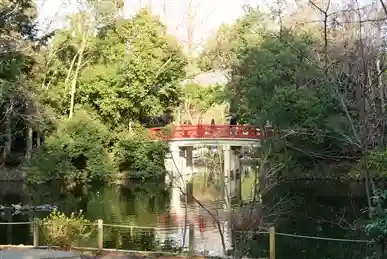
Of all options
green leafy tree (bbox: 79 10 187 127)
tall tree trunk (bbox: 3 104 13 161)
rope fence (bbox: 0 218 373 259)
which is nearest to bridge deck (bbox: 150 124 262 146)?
green leafy tree (bbox: 79 10 187 127)

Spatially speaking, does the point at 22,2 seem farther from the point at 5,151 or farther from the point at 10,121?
the point at 5,151

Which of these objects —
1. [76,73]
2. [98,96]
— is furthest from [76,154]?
[76,73]

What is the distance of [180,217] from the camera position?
17422 millimetres

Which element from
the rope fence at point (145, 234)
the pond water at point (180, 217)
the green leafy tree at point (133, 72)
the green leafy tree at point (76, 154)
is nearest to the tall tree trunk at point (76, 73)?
the green leafy tree at point (133, 72)

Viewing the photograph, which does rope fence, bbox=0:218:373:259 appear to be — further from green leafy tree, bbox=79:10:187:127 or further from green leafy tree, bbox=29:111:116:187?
green leafy tree, bbox=79:10:187:127

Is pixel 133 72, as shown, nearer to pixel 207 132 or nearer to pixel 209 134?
pixel 207 132

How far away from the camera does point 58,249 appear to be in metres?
9.88

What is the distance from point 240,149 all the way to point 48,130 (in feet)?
33.5

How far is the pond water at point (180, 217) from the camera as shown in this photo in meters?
12.6

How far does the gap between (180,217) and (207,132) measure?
39.3ft

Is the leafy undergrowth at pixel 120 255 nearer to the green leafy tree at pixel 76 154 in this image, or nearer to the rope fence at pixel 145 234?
the rope fence at pixel 145 234

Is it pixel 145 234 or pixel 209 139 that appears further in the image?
pixel 209 139

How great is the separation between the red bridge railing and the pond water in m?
3.21

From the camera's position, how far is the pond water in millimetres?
12641
